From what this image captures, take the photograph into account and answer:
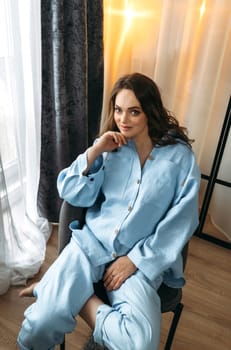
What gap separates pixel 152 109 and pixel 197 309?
3.34ft

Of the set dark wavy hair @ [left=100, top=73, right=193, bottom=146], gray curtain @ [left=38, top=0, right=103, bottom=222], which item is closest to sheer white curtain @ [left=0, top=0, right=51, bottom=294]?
gray curtain @ [left=38, top=0, right=103, bottom=222]

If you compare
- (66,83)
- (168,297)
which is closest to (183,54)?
(66,83)

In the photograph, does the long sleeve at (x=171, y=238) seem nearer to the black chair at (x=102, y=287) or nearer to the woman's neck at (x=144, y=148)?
the black chair at (x=102, y=287)

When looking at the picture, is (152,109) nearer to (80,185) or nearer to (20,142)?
(80,185)

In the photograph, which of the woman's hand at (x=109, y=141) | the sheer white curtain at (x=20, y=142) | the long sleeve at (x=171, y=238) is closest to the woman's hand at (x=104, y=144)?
the woman's hand at (x=109, y=141)

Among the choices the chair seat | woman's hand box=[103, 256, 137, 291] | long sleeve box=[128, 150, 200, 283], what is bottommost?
the chair seat

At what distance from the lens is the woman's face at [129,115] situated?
1.05 metres

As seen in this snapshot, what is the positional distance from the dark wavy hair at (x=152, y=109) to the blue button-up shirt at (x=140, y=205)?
45 mm

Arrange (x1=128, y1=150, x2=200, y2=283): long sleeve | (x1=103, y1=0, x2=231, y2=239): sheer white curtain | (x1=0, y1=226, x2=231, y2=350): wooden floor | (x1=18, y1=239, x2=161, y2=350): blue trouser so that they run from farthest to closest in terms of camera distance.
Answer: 1. (x1=103, y1=0, x2=231, y2=239): sheer white curtain
2. (x1=0, y1=226, x2=231, y2=350): wooden floor
3. (x1=128, y1=150, x2=200, y2=283): long sleeve
4. (x1=18, y1=239, x2=161, y2=350): blue trouser

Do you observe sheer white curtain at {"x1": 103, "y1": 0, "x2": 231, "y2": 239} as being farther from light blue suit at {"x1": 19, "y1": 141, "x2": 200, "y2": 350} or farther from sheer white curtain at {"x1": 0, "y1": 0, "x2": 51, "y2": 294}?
light blue suit at {"x1": 19, "y1": 141, "x2": 200, "y2": 350}

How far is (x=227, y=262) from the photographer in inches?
70.9

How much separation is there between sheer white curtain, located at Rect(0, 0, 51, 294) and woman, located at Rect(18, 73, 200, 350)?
382mm

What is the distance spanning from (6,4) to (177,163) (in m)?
0.85

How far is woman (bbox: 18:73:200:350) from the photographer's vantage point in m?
0.95
